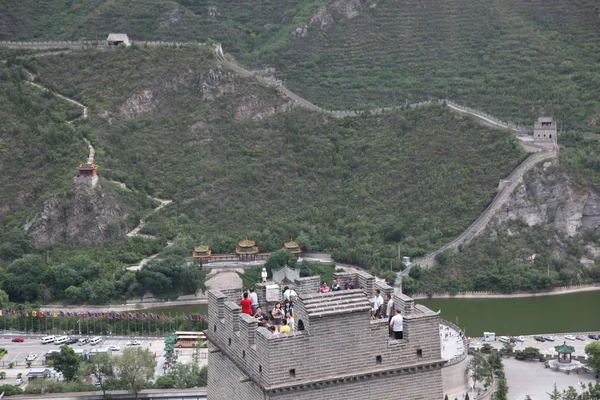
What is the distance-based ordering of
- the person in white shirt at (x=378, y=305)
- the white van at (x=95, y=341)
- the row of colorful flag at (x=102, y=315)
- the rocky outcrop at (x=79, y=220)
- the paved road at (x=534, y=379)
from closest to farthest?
the person in white shirt at (x=378, y=305), the paved road at (x=534, y=379), the white van at (x=95, y=341), the row of colorful flag at (x=102, y=315), the rocky outcrop at (x=79, y=220)

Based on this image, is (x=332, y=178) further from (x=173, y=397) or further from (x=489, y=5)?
(x=173, y=397)

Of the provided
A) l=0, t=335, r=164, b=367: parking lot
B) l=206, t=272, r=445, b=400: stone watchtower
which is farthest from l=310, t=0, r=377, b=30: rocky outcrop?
l=206, t=272, r=445, b=400: stone watchtower

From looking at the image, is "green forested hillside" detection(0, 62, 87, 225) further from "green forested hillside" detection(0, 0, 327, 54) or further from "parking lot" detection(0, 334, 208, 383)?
"parking lot" detection(0, 334, 208, 383)

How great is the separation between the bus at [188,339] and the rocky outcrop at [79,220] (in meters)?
20.5

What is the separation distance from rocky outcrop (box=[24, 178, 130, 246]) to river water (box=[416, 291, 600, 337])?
2314 centimetres

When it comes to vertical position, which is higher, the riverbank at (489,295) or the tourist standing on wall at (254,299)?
the tourist standing on wall at (254,299)

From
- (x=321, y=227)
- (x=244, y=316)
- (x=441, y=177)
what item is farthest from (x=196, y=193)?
(x=244, y=316)

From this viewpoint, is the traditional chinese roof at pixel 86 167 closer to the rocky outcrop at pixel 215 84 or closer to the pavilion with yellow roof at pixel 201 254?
the pavilion with yellow roof at pixel 201 254

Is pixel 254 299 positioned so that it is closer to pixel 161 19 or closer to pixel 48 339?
pixel 48 339

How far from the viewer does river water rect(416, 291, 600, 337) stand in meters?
76.9

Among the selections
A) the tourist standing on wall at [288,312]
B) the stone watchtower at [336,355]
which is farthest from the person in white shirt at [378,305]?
the tourist standing on wall at [288,312]

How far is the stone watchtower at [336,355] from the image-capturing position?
21.2 metres

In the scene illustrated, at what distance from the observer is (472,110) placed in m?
106

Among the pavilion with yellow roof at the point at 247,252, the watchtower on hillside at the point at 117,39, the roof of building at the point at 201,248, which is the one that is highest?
the watchtower on hillside at the point at 117,39
